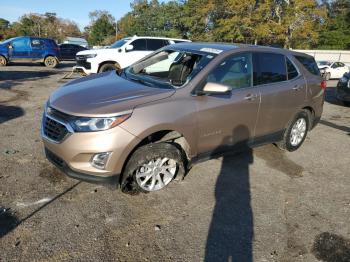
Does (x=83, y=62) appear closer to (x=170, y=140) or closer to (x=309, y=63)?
(x=309, y=63)

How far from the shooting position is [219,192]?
14.0ft

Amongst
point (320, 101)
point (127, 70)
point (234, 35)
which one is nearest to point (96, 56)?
point (127, 70)

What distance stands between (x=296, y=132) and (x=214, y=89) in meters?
2.50

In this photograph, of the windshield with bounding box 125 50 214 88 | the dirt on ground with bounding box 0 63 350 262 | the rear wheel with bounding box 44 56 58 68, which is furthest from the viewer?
the rear wheel with bounding box 44 56 58 68

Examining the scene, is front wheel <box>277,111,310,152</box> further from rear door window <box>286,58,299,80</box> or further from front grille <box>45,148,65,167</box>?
front grille <box>45,148,65,167</box>

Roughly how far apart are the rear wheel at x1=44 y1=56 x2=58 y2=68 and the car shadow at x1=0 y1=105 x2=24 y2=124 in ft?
38.3

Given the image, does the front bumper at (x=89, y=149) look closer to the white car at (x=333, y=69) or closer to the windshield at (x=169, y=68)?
the windshield at (x=169, y=68)

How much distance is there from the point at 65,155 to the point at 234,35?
41570 millimetres

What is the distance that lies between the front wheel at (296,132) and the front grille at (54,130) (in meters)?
3.60

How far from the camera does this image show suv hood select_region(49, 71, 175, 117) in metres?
3.55

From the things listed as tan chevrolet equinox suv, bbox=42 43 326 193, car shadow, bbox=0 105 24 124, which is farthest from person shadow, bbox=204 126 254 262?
car shadow, bbox=0 105 24 124

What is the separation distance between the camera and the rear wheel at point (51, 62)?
1874 centimetres

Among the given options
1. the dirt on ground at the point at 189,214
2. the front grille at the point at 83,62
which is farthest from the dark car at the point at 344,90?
the front grille at the point at 83,62

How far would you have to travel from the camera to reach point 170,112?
382cm
